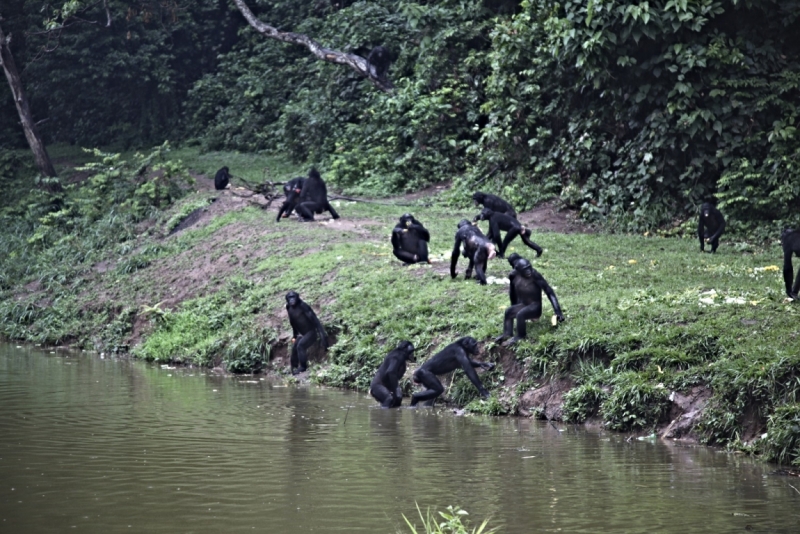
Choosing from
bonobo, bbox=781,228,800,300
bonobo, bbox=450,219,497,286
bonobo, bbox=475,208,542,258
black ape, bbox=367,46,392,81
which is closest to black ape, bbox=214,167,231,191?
black ape, bbox=367,46,392,81

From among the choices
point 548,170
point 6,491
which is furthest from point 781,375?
point 548,170

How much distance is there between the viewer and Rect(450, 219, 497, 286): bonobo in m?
16.7

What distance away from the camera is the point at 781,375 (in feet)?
35.7

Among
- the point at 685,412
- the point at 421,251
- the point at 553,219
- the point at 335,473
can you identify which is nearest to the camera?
the point at 335,473

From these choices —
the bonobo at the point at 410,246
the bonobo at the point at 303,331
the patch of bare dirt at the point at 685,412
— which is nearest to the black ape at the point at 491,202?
the bonobo at the point at 410,246

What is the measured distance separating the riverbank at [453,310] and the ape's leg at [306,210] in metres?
0.65

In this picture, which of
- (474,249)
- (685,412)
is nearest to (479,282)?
(474,249)

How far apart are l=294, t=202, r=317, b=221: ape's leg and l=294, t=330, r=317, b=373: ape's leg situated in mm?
8675

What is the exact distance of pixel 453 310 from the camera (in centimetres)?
1584

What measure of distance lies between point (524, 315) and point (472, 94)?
18.4 meters

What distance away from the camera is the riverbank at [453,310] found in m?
11.8

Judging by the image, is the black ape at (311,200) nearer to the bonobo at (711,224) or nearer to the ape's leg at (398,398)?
the bonobo at (711,224)

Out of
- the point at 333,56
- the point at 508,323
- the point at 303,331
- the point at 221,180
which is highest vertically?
the point at 333,56

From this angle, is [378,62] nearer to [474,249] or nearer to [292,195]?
[292,195]
